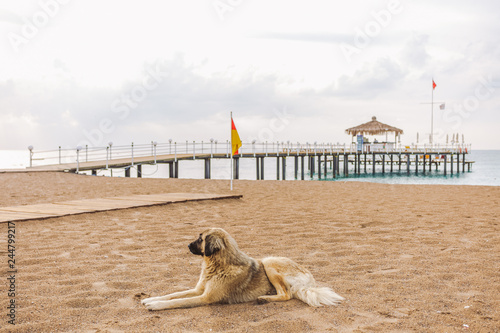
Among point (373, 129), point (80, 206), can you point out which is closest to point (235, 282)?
point (80, 206)

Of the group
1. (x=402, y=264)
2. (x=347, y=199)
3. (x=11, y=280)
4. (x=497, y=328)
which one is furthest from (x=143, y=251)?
(x=347, y=199)

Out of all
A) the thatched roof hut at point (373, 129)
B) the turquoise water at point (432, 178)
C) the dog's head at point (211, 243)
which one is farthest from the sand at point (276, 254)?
the thatched roof hut at point (373, 129)

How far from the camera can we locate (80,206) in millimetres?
7711

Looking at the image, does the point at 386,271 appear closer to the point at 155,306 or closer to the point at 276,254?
the point at 276,254

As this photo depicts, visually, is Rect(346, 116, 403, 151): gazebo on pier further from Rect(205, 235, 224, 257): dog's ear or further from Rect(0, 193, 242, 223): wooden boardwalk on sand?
Rect(205, 235, 224, 257): dog's ear

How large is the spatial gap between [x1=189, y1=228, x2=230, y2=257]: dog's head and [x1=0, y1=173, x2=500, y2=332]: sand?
1.37 ft

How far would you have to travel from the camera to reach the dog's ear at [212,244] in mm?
3039

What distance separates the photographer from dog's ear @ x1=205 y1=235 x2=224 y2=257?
3.04m

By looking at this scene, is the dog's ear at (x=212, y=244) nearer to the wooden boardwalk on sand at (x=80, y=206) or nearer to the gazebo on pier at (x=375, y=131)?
the wooden boardwalk on sand at (x=80, y=206)

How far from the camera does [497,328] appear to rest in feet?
9.12

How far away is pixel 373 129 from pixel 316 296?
43.1 m

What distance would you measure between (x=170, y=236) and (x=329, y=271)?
2425 mm

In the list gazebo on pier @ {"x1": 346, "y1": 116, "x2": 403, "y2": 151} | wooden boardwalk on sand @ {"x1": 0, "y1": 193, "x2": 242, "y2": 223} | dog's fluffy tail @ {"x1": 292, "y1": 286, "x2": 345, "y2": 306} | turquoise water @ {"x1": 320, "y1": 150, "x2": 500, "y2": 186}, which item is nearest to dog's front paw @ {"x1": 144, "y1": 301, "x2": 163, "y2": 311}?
dog's fluffy tail @ {"x1": 292, "y1": 286, "x2": 345, "y2": 306}

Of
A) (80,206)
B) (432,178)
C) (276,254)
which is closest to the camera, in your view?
(276,254)
